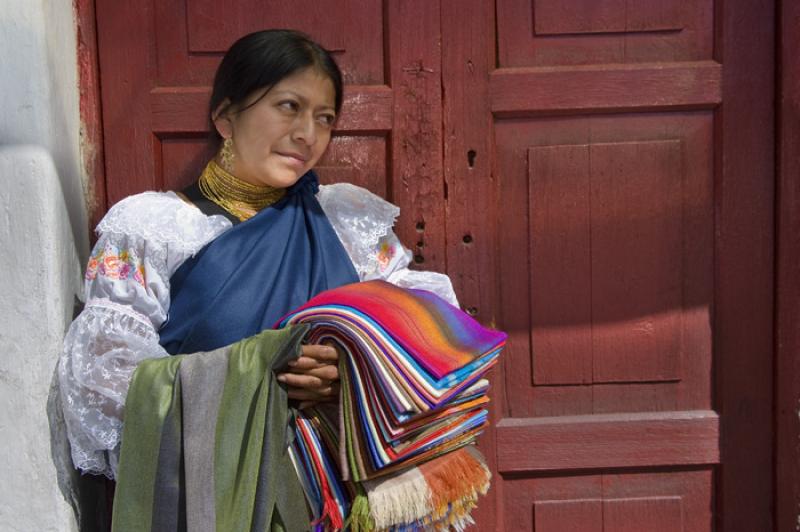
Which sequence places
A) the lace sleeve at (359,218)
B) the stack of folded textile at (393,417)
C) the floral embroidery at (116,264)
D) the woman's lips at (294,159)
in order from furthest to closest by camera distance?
the lace sleeve at (359,218)
the woman's lips at (294,159)
the floral embroidery at (116,264)
the stack of folded textile at (393,417)

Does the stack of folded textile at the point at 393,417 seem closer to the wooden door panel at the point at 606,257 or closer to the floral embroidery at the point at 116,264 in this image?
the floral embroidery at the point at 116,264

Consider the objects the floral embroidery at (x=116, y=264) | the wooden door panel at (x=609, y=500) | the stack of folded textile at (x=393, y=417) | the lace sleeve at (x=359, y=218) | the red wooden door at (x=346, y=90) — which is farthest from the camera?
the wooden door panel at (x=609, y=500)

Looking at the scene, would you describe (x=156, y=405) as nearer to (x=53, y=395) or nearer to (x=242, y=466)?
(x=242, y=466)

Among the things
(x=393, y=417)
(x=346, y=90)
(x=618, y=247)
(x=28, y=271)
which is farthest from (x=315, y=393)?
(x=618, y=247)

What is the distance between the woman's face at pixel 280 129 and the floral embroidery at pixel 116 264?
271 mm

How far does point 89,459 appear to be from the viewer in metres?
1.46

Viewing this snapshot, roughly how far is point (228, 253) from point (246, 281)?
0.06 meters

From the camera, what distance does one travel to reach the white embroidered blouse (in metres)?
1.42

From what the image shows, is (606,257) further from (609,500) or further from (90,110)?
(90,110)

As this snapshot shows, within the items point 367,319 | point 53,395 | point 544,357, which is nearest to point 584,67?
point 544,357

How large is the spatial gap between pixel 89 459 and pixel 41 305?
0.31 m

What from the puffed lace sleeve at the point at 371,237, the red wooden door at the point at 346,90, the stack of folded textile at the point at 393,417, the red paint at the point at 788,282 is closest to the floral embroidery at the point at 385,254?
the puffed lace sleeve at the point at 371,237

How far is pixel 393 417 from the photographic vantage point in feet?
4.40

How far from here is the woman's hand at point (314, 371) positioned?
1.39 m
